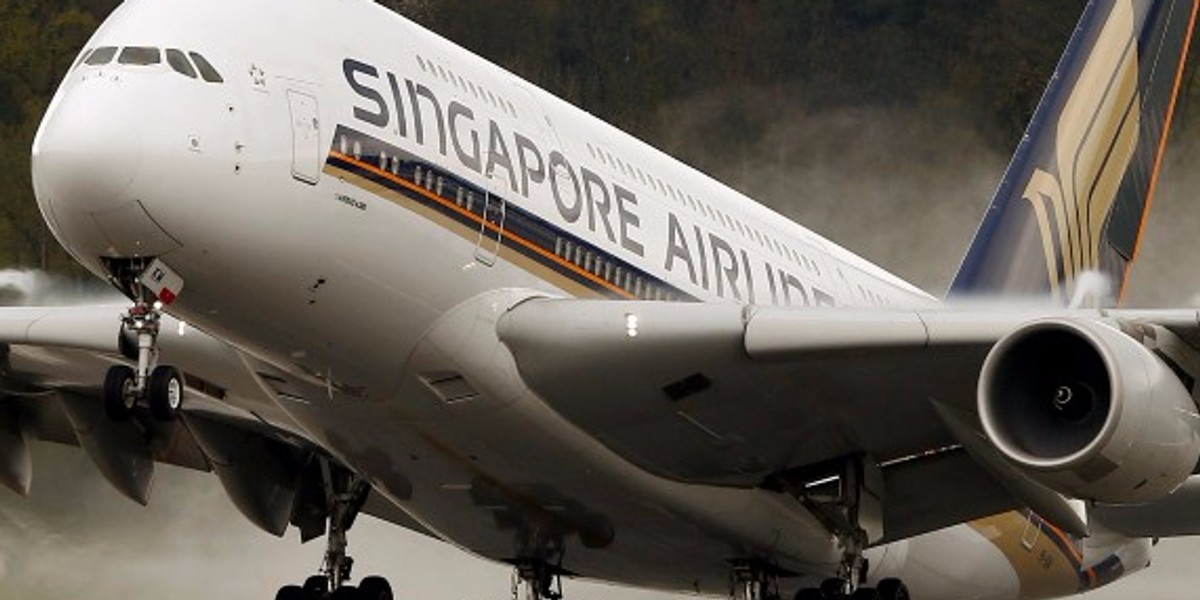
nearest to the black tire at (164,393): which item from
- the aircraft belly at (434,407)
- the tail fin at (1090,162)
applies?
the aircraft belly at (434,407)

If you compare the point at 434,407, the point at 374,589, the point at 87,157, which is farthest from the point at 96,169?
the point at 374,589

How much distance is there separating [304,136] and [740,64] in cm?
1026

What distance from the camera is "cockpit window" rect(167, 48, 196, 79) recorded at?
17.7 meters

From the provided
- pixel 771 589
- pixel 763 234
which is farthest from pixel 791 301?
pixel 771 589

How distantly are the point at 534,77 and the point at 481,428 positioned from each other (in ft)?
28.7

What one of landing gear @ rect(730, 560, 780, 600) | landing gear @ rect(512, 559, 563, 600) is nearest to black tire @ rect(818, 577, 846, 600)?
Result: landing gear @ rect(730, 560, 780, 600)

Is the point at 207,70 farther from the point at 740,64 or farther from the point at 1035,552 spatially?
the point at 740,64

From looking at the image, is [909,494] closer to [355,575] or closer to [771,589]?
[771,589]

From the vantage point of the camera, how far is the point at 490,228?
1897 centimetres

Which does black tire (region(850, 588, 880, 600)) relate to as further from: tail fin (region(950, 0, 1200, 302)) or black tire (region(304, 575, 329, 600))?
tail fin (region(950, 0, 1200, 302))

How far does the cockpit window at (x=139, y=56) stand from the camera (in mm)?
17656

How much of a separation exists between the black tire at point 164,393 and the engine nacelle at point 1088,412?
4.75 m

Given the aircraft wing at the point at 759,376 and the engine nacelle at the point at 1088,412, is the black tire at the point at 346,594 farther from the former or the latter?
the engine nacelle at the point at 1088,412

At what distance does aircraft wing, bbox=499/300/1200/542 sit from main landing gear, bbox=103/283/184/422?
221 cm
